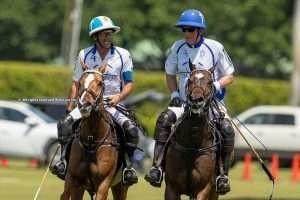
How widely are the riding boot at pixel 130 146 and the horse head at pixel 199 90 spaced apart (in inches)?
66.1

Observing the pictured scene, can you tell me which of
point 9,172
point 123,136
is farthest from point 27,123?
point 123,136

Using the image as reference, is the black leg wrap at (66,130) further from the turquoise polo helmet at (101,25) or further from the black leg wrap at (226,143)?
the black leg wrap at (226,143)

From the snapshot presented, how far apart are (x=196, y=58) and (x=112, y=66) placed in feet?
3.74

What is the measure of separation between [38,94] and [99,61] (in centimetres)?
3106

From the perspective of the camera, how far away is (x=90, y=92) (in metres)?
13.0

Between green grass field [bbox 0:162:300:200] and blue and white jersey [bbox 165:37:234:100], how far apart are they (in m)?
6.44

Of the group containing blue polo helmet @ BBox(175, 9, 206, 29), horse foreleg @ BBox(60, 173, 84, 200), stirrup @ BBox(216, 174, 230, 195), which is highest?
blue polo helmet @ BBox(175, 9, 206, 29)

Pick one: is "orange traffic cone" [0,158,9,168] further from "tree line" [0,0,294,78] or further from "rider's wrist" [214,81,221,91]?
"tree line" [0,0,294,78]

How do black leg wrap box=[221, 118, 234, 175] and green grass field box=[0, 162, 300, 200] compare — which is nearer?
black leg wrap box=[221, 118, 234, 175]

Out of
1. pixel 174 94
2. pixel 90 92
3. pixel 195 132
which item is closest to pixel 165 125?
pixel 174 94

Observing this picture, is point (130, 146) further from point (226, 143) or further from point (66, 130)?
point (226, 143)

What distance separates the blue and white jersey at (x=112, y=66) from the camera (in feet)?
46.3

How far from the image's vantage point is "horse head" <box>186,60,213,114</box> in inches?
489

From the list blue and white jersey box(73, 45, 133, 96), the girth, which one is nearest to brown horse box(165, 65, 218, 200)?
the girth
